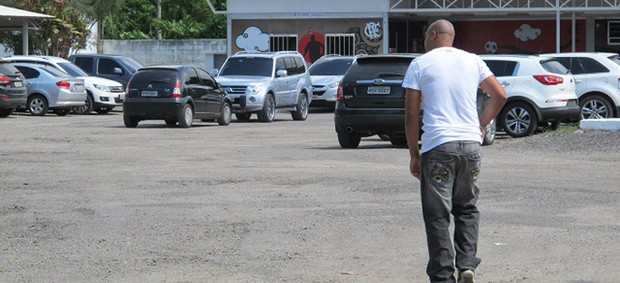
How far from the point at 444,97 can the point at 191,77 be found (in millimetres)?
20104

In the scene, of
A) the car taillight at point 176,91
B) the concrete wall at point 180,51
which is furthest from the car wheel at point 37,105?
the concrete wall at point 180,51

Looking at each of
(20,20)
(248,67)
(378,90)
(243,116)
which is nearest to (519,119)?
(378,90)

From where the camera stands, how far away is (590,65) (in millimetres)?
25375

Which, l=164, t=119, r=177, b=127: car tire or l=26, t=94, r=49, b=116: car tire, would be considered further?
l=26, t=94, r=49, b=116: car tire

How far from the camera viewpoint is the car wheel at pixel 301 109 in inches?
1255

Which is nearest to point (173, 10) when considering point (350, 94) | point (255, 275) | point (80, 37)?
point (80, 37)

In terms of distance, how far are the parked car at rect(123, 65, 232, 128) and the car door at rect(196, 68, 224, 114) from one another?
77mm

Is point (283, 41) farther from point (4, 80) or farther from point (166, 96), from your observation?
point (166, 96)

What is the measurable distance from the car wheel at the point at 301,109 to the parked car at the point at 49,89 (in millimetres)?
5980

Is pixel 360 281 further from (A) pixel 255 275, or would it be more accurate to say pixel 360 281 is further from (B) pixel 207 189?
(B) pixel 207 189

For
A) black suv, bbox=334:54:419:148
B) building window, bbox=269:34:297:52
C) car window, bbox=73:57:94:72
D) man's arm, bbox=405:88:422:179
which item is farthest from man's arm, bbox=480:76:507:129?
building window, bbox=269:34:297:52

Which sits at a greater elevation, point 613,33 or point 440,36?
point 613,33

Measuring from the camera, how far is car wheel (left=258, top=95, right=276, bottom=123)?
98.0 feet

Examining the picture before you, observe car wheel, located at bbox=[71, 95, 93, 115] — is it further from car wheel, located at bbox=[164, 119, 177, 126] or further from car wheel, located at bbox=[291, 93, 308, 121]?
car wheel, located at bbox=[164, 119, 177, 126]
